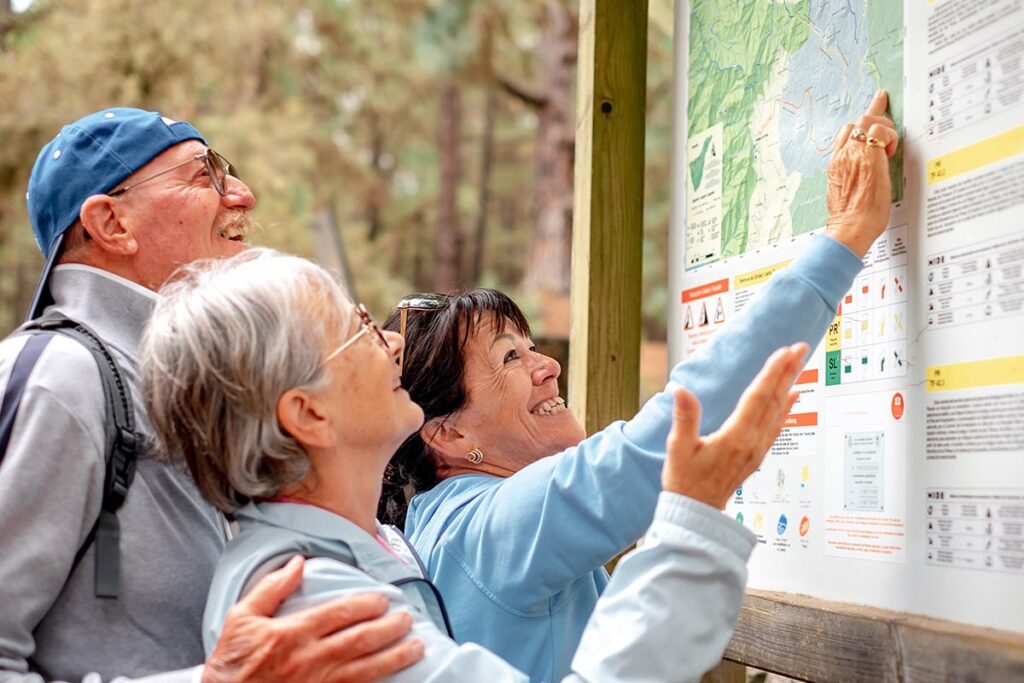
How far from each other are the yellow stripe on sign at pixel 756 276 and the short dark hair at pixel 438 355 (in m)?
0.51

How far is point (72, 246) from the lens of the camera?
2.24 m

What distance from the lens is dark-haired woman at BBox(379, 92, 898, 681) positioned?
1946 millimetres

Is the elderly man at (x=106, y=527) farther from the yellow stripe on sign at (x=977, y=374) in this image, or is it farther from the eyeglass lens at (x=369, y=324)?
the yellow stripe on sign at (x=977, y=374)

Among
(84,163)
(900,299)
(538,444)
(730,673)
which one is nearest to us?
(900,299)

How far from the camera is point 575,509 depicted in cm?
212

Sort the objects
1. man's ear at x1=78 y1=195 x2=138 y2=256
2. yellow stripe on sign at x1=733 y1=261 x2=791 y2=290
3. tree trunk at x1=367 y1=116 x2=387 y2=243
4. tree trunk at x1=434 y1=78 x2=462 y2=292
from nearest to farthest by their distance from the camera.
A: man's ear at x1=78 y1=195 x2=138 y2=256
yellow stripe on sign at x1=733 y1=261 x2=791 y2=290
tree trunk at x1=367 y1=116 x2=387 y2=243
tree trunk at x1=434 y1=78 x2=462 y2=292

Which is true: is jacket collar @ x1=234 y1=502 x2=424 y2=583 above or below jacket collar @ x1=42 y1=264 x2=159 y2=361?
below

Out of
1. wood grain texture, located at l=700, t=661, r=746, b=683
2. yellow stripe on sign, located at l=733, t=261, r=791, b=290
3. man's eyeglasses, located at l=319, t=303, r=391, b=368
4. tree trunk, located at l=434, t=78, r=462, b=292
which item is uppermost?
tree trunk, located at l=434, t=78, r=462, b=292

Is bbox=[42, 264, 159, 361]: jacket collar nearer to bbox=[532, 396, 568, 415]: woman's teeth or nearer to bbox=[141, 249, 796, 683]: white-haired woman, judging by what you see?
bbox=[141, 249, 796, 683]: white-haired woman

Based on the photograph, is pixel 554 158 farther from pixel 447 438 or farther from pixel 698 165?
pixel 447 438

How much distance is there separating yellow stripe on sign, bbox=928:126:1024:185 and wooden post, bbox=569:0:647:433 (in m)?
1.19

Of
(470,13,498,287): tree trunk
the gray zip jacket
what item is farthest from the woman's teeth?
(470,13,498,287): tree trunk

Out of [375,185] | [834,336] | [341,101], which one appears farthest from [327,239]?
[834,336]

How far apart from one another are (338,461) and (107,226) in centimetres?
77
